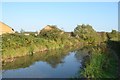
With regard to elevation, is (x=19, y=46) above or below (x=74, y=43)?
above

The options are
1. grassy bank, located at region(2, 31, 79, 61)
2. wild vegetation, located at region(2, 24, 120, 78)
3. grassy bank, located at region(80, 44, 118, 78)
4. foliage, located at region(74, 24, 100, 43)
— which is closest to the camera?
grassy bank, located at region(80, 44, 118, 78)

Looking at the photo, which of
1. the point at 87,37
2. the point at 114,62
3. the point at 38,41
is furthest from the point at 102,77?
the point at 87,37

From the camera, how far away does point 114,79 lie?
43.3 ft

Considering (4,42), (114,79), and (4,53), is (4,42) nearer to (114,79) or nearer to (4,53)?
(4,53)

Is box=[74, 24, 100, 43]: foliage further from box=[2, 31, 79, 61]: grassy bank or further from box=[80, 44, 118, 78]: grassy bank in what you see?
box=[80, 44, 118, 78]: grassy bank

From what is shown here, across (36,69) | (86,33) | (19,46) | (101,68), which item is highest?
(86,33)

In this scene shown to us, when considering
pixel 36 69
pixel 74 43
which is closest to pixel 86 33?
pixel 74 43

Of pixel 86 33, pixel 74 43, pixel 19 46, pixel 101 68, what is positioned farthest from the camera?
pixel 86 33

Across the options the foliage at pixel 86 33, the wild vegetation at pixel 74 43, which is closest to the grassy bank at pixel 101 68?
the wild vegetation at pixel 74 43

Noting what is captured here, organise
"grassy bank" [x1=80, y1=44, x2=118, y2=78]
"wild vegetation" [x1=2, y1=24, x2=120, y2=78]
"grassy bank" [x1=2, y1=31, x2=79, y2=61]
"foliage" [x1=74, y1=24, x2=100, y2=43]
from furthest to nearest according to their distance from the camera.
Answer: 1. "foliage" [x1=74, y1=24, x2=100, y2=43]
2. "grassy bank" [x1=2, y1=31, x2=79, y2=61]
3. "wild vegetation" [x1=2, y1=24, x2=120, y2=78]
4. "grassy bank" [x1=80, y1=44, x2=118, y2=78]

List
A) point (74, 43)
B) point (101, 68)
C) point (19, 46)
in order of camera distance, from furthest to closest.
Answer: point (74, 43) → point (19, 46) → point (101, 68)

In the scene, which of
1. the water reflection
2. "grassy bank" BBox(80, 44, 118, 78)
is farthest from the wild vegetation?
the water reflection

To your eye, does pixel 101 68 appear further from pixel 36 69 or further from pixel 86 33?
pixel 86 33

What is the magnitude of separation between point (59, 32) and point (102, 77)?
3774 cm
